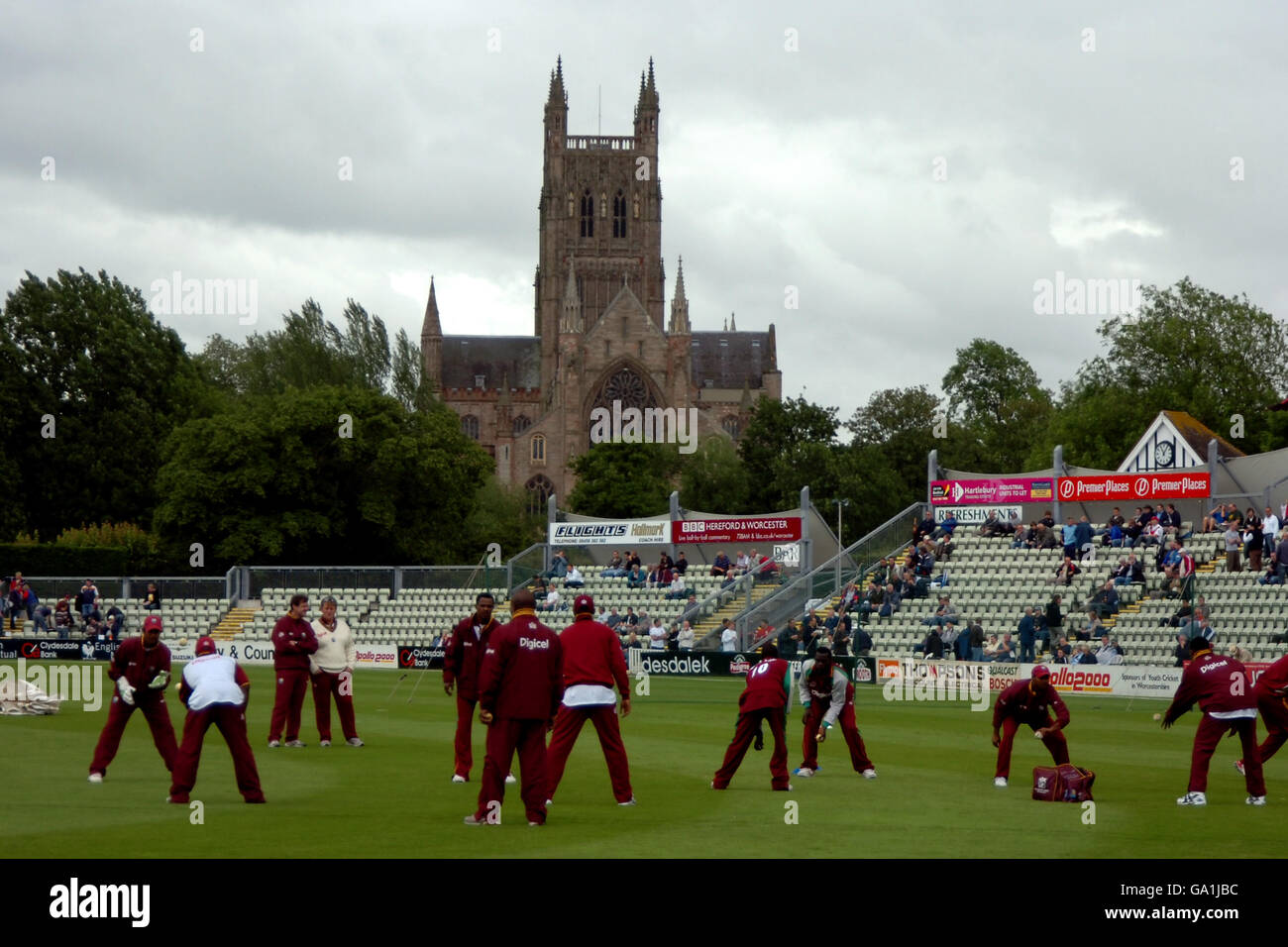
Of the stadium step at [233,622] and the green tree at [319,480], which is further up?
the green tree at [319,480]

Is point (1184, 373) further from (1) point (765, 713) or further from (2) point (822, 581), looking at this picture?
(1) point (765, 713)

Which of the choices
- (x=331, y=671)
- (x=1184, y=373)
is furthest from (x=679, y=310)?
(x=331, y=671)

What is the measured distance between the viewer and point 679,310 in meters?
141

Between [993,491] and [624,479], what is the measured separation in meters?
61.2

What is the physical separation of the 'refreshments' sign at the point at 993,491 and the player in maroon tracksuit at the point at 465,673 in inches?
1340

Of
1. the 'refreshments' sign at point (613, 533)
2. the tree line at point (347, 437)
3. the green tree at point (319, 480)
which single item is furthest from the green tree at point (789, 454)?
the 'refreshments' sign at point (613, 533)

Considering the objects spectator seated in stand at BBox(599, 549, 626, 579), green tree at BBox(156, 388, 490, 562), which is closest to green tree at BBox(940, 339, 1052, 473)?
green tree at BBox(156, 388, 490, 562)

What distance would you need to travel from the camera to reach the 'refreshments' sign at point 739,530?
55.7 metres

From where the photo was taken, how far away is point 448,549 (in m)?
75.9

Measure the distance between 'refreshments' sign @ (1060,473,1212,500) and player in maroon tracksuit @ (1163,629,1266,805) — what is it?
31.5 meters

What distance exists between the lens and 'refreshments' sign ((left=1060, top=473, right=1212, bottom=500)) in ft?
157

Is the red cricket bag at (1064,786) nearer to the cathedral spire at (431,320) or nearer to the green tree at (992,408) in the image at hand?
the green tree at (992,408)
